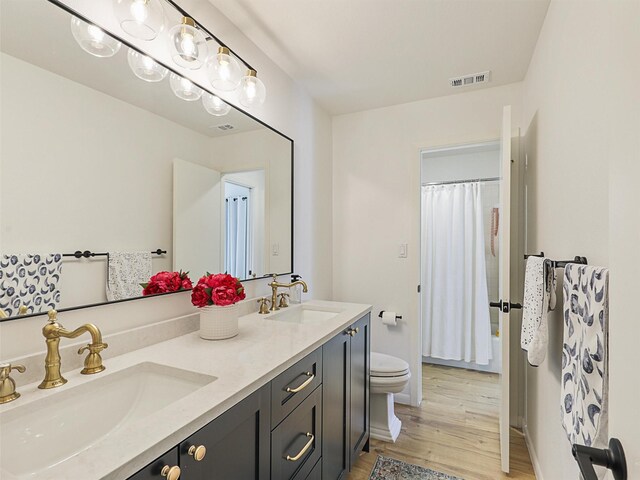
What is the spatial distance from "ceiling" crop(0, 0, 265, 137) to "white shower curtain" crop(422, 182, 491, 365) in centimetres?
275

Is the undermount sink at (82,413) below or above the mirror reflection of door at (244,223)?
below

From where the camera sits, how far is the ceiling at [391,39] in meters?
1.62

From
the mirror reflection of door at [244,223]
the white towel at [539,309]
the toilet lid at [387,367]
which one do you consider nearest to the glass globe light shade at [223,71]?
the mirror reflection of door at [244,223]

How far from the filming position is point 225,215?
1.71 meters

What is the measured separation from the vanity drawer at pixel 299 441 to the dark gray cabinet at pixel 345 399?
82 mm

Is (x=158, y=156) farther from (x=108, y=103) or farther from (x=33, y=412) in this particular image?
(x=33, y=412)

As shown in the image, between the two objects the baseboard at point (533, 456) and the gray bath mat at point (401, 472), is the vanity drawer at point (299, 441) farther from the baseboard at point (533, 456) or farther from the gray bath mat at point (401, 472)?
the baseboard at point (533, 456)

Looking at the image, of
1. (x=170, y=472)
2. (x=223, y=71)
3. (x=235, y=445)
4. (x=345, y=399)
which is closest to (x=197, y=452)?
(x=170, y=472)

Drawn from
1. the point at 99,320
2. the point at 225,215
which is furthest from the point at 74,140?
the point at 225,215

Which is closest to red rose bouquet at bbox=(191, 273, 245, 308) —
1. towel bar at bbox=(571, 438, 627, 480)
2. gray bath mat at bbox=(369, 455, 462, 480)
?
towel bar at bbox=(571, 438, 627, 480)

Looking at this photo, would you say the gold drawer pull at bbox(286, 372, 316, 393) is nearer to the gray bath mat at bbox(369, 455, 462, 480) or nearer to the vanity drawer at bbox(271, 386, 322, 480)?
the vanity drawer at bbox(271, 386, 322, 480)

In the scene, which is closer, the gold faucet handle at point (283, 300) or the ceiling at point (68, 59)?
the ceiling at point (68, 59)

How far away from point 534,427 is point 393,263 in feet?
4.48

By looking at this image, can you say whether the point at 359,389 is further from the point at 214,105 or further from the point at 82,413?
the point at 214,105
